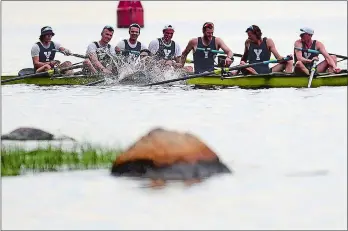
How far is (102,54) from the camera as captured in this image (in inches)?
1067

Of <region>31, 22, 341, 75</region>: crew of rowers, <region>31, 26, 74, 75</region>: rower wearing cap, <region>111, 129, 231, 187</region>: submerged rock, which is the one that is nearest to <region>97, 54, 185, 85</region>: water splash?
<region>31, 22, 341, 75</region>: crew of rowers

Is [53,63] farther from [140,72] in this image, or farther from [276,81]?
[276,81]

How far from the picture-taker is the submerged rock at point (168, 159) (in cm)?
1325

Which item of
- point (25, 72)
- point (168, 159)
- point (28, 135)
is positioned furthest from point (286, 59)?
point (168, 159)

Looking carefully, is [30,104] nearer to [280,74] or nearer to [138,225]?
[280,74]

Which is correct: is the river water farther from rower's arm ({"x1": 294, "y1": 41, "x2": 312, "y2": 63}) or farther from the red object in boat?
the red object in boat

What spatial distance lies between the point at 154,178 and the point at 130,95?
10.6 meters

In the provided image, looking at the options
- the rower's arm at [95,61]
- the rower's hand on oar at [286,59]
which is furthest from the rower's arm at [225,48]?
the rower's arm at [95,61]

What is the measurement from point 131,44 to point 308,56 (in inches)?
195

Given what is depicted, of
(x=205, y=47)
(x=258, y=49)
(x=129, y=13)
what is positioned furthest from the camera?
(x=129, y=13)

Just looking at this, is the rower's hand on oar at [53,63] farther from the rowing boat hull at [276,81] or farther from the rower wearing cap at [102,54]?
the rowing boat hull at [276,81]

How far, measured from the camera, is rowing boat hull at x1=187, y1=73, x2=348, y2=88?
2339 cm

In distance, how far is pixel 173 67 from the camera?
26438 millimetres

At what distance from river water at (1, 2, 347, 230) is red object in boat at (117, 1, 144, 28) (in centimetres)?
1720
